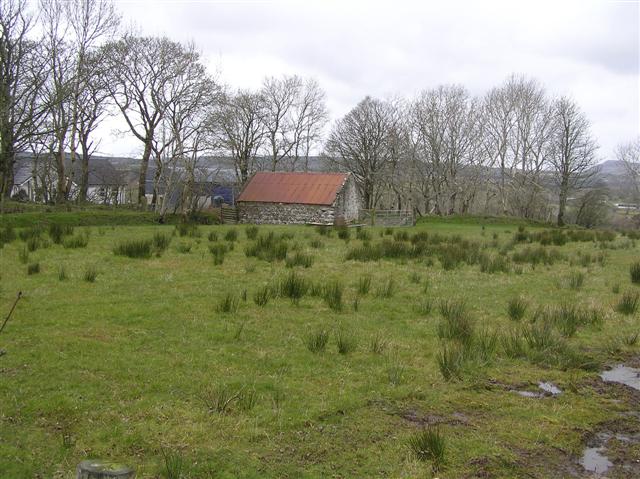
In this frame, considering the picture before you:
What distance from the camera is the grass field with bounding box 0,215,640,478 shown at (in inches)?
147

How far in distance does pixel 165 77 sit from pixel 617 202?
1966 inches

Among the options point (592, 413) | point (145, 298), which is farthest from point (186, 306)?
point (592, 413)

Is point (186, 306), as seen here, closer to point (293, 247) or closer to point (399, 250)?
point (293, 247)

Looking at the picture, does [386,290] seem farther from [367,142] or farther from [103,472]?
[367,142]

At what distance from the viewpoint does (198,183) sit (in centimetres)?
3828

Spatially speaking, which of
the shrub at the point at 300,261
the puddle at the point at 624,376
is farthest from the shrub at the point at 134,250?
the puddle at the point at 624,376

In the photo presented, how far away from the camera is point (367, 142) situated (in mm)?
48656

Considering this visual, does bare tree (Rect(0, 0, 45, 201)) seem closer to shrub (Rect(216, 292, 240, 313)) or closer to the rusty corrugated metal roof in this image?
shrub (Rect(216, 292, 240, 313))

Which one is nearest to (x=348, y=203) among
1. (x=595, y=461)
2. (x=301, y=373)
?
(x=301, y=373)

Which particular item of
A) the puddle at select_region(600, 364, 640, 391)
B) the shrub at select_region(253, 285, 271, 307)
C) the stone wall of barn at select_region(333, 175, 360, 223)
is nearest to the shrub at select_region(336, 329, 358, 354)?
the shrub at select_region(253, 285, 271, 307)

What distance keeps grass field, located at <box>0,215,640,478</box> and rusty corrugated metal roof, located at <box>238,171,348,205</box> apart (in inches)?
1005

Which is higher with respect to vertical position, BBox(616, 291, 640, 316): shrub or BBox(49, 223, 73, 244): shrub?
BBox(49, 223, 73, 244): shrub

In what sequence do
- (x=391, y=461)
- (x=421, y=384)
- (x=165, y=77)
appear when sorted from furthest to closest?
(x=165, y=77), (x=421, y=384), (x=391, y=461)

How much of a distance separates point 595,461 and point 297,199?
109ft
